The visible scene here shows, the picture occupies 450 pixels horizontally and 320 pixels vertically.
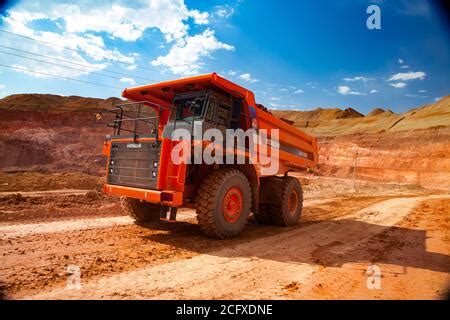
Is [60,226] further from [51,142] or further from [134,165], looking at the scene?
[51,142]

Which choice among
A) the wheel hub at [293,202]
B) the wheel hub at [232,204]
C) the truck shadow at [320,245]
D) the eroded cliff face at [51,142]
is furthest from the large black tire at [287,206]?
the eroded cliff face at [51,142]

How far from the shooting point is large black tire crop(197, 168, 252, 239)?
516 cm

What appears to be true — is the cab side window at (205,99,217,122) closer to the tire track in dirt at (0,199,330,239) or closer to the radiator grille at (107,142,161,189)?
the radiator grille at (107,142,161,189)

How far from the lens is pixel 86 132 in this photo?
1257 inches

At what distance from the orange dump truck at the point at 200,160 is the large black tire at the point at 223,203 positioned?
17mm

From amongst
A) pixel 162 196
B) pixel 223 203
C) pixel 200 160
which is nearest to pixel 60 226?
pixel 162 196

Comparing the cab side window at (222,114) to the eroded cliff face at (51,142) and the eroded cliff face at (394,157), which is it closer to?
the eroded cliff face at (51,142)

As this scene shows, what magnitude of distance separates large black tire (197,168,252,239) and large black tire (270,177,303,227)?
1599 millimetres

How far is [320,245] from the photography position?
555 centimetres

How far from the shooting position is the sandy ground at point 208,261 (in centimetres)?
317

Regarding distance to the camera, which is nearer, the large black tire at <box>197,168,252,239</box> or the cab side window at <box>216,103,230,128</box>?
the large black tire at <box>197,168,252,239</box>

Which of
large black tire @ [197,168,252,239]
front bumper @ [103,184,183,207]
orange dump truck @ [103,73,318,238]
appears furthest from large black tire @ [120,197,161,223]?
large black tire @ [197,168,252,239]
